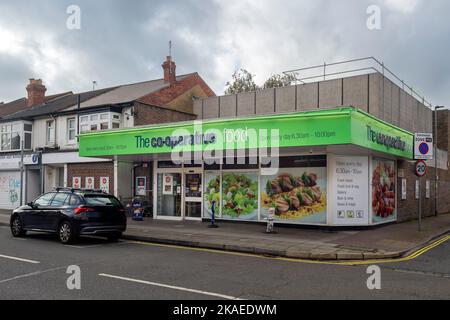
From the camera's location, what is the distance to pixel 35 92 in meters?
29.3

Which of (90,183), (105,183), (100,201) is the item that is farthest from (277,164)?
(90,183)

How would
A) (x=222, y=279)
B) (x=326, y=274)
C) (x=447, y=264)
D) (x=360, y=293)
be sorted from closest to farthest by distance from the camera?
1. (x=360, y=293)
2. (x=222, y=279)
3. (x=326, y=274)
4. (x=447, y=264)

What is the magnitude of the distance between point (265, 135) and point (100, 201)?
563 centimetres

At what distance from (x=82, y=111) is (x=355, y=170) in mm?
14651

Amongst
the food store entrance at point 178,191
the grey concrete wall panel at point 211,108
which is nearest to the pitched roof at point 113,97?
the grey concrete wall panel at point 211,108

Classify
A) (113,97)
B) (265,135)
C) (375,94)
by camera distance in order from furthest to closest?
(113,97), (375,94), (265,135)

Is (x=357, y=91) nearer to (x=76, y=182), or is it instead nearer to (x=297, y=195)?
(x=297, y=195)

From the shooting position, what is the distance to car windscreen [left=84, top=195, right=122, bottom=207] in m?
12.2

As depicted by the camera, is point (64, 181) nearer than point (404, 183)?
No

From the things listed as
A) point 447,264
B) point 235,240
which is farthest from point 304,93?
point 447,264

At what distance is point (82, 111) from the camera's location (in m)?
22.1

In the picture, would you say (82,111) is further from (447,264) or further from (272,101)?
(447,264)

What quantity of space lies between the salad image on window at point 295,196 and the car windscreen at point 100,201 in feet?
19.0

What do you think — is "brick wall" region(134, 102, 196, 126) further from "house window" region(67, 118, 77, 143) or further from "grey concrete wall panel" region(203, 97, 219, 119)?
"house window" region(67, 118, 77, 143)
